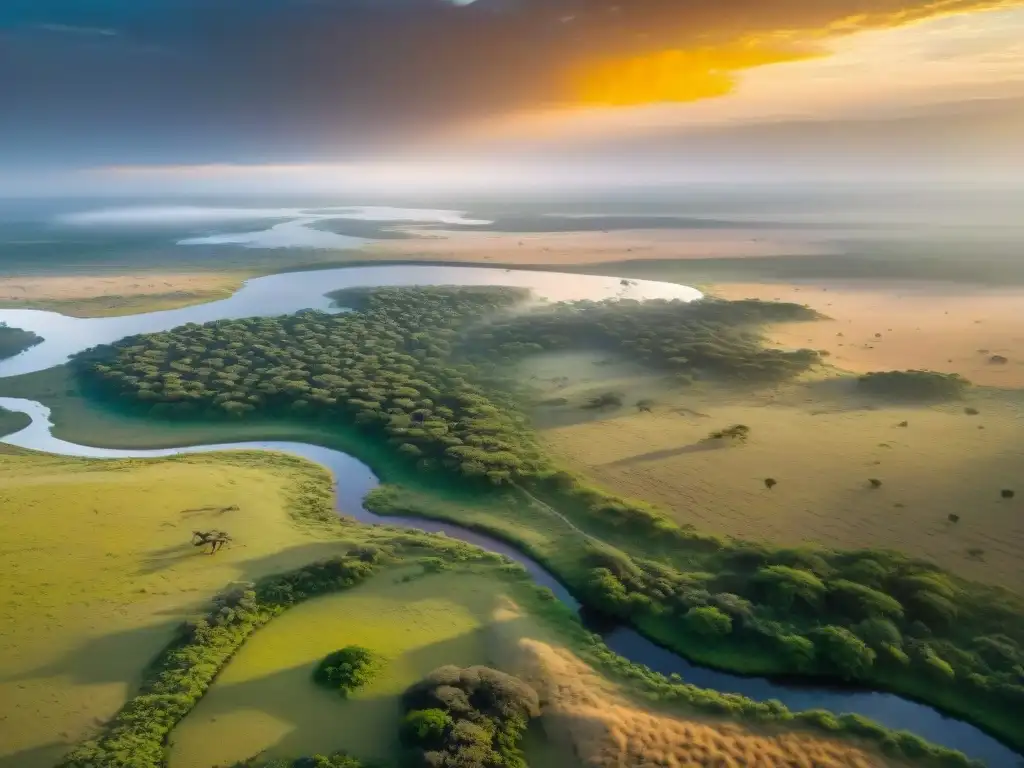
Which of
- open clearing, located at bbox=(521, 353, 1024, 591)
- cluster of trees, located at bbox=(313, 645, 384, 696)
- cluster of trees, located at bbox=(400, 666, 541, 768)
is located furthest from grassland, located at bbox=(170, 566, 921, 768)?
open clearing, located at bbox=(521, 353, 1024, 591)

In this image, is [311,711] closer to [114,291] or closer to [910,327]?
[910,327]

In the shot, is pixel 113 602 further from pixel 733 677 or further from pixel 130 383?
pixel 130 383

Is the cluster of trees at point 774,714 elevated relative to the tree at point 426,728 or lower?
lower

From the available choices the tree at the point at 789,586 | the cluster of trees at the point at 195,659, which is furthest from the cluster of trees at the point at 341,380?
the tree at the point at 789,586

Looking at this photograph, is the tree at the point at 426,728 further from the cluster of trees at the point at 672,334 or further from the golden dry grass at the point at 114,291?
the golden dry grass at the point at 114,291

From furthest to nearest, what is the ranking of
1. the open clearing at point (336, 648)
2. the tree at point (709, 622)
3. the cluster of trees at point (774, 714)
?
the tree at point (709, 622) → the open clearing at point (336, 648) → the cluster of trees at point (774, 714)

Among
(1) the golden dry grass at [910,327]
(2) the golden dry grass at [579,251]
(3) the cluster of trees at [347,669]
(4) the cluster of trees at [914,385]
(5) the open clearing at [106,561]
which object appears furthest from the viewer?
(2) the golden dry grass at [579,251]
